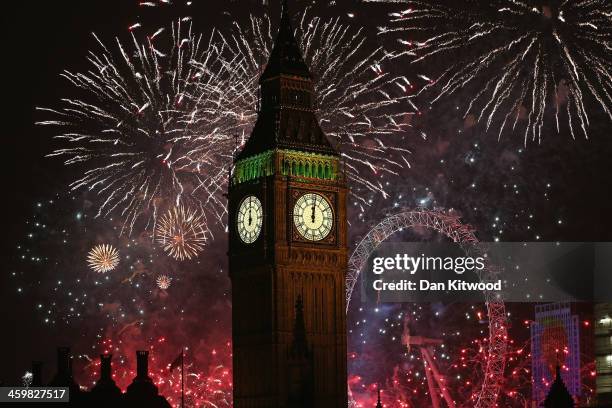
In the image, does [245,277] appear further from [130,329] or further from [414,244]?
[414,244]

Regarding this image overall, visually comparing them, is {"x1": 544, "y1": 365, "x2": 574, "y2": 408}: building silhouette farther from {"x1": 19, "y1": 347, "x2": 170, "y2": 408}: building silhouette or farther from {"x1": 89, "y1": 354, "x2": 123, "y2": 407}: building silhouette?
{"x1": 89, "y1": 354, "x2": 123, "y2": 407}: building silhouette

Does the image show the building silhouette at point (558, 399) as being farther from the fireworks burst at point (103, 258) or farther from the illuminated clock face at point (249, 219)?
the fireworks burst at point (103, 258)

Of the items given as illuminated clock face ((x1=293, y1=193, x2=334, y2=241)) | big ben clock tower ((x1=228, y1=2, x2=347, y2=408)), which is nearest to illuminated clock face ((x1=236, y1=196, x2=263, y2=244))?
big ben clock tower ((x1=228, y1=2, x2=347, y2=408))

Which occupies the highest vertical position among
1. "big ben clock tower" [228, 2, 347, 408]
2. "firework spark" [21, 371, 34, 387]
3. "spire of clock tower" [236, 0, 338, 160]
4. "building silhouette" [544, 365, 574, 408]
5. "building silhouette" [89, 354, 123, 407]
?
"spire of clock tower" [236, 0, 338, 160]

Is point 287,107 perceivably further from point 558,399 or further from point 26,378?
point 26,378

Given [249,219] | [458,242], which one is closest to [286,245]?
[249,219]
